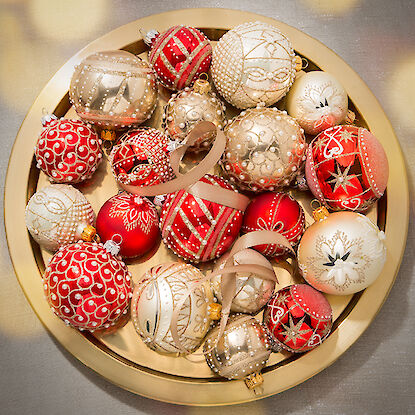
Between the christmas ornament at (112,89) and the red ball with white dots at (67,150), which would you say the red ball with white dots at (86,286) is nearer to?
the red ball with white dots at (67,150)

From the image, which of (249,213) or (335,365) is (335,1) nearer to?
(249,213)

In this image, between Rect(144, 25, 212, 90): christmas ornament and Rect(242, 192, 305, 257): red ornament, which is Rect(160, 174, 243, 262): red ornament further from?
Rect(144, 25, 212, 90): christmas ornament

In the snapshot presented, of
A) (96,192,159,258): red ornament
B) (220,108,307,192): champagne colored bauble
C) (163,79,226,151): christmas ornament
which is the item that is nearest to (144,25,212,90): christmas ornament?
(163,79,226,151): christmas ornament

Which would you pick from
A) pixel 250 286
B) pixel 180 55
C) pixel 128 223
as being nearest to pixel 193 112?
pixel 180 55

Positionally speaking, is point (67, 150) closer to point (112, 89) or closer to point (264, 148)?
point (112, 89)

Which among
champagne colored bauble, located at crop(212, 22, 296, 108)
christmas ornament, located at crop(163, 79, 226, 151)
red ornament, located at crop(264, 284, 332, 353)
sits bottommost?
red ornament, located at crop(264, 284, 332, 353)

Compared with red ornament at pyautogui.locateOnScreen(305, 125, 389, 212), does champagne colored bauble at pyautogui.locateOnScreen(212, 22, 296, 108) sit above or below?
above
